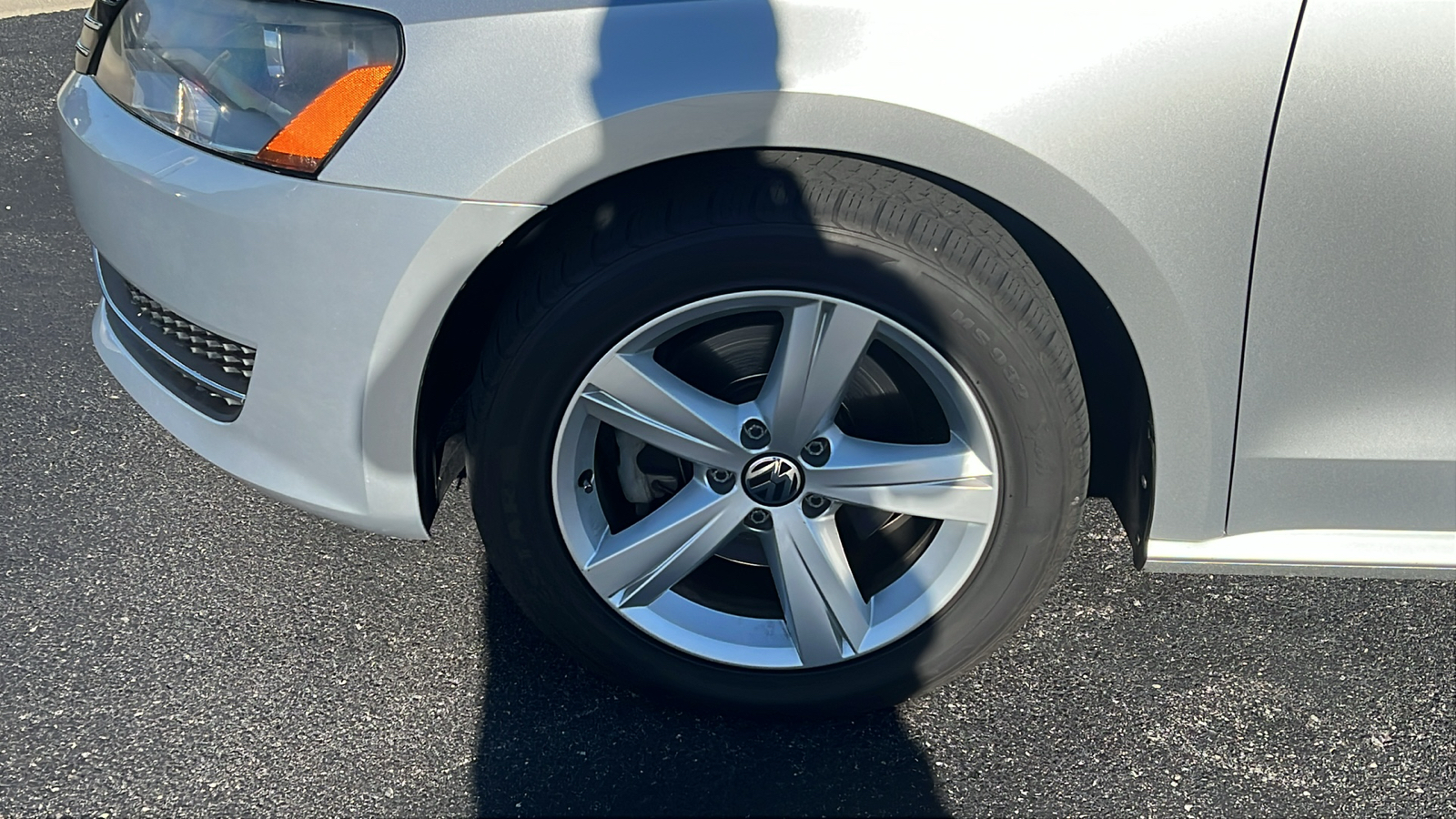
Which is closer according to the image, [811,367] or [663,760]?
[811,367]

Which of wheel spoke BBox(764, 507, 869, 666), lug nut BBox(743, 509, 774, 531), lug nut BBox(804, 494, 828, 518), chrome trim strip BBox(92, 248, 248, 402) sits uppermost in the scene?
chrome trim strip BBox(92, 248, 248, 402)

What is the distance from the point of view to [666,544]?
6.40 ft

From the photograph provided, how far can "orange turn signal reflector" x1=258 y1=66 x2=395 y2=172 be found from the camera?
65.9 inches

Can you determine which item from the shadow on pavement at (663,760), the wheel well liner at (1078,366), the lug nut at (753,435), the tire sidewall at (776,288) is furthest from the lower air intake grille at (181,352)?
the lug nut at (753,435)

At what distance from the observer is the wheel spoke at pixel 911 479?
1.86 metres

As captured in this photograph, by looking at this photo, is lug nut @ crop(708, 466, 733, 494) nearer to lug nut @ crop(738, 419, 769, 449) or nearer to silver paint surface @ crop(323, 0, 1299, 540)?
lug nut @ crop(738, 419, 769, 449)

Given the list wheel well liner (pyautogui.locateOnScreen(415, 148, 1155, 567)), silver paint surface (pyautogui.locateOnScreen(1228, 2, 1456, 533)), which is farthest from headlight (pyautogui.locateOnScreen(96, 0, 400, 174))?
silver paint surface (pyautogui.locateOnScreen(1228, 2, 1456, 533))

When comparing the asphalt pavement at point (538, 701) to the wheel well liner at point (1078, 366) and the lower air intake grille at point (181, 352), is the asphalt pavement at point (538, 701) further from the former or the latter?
the lower air intake grille at point (181, 352)

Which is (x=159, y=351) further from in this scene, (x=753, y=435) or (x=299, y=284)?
(x=753, y=435)

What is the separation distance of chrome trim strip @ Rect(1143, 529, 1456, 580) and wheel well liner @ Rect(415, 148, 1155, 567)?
9 cm

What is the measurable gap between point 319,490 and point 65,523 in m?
1.00

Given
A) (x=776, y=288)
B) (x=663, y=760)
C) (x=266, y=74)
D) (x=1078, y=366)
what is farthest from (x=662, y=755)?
(x=266, y=74)

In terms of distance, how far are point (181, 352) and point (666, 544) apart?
0.93m

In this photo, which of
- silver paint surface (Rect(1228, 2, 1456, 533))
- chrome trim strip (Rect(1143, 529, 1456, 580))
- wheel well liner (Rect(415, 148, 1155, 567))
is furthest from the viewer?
chrome trim strip (Rect(1143, 529, 1456, 580))
